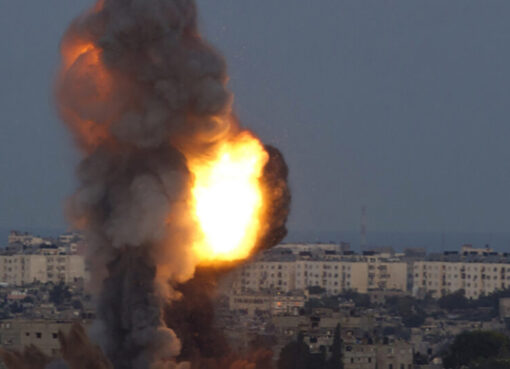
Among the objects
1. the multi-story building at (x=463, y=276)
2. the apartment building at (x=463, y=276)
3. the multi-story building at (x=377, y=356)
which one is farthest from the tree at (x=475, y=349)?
the apartment building at (x=463, y=276)

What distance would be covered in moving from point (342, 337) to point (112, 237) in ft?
156

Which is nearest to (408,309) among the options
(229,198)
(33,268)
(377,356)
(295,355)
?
(33,268)

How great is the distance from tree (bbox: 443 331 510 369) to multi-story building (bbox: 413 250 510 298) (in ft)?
270

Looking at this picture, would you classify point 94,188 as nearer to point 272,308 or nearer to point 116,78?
point 116,78

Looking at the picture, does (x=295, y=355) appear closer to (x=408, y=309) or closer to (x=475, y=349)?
(x=475, y=349)

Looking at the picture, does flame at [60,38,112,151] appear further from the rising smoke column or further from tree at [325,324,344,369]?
tree at [325,324,344,369]

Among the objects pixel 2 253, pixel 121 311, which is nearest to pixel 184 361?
pixel 121 311

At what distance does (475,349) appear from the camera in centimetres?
10000

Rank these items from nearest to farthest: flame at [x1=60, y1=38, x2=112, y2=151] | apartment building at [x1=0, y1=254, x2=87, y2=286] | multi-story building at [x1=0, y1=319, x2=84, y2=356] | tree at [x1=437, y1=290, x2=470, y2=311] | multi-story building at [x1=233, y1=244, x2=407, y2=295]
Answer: flame at [x1=60, y1=38, x2=112, y2=151], multi-story building at [x1=0, y1=319, x2=84, y2=356], tree at [x1=437, y1=290, x2=470, y2=311], apartment building at [x1=0, y1=254, x2=87, y2=286], multi-story building at [x1=233, y1=244, x2=407, y2=295]

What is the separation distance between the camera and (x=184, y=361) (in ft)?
176

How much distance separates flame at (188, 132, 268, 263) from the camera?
53.7 metres

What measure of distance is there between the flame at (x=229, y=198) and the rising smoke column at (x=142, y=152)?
35cm

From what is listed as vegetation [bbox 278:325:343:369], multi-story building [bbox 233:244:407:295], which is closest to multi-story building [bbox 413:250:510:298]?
multi-story building [bbox 233:244:407:295]

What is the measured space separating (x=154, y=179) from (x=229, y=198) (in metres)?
2.52
